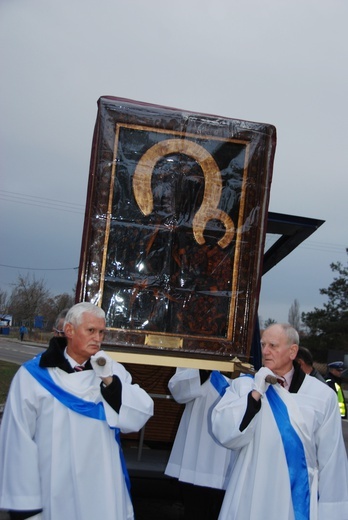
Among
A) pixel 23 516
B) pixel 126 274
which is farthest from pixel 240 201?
Answer: pixel 23 516

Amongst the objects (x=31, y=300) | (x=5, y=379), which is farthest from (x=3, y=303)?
(x=5, y=379)

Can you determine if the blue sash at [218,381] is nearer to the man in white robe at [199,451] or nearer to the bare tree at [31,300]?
the man in white robe at [199,451]

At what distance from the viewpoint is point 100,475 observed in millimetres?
3943

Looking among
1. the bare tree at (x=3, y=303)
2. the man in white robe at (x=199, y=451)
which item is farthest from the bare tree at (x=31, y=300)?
the man in white robe at (x=199, y=451)

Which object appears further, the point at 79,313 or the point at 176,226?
the point at 176,226

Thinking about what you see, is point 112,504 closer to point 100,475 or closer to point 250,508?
point 100,475

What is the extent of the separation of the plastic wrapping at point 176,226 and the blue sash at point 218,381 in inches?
9.9

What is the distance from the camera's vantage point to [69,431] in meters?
3.91

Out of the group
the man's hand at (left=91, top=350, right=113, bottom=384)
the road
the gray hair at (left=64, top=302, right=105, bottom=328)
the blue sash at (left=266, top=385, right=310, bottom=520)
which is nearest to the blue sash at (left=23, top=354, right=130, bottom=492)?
the man's hand at (left=91, top=350, right=113, bottom=384)

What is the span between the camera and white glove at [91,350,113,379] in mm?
3904

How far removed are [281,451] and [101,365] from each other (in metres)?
1.17

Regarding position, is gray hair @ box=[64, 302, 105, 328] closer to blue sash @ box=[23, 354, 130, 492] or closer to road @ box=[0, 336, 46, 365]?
blue sash @ box=[23, 354, 130, 492]

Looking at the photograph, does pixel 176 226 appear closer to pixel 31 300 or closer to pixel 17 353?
pixel 17 353

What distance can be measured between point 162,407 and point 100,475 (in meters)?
3.19
